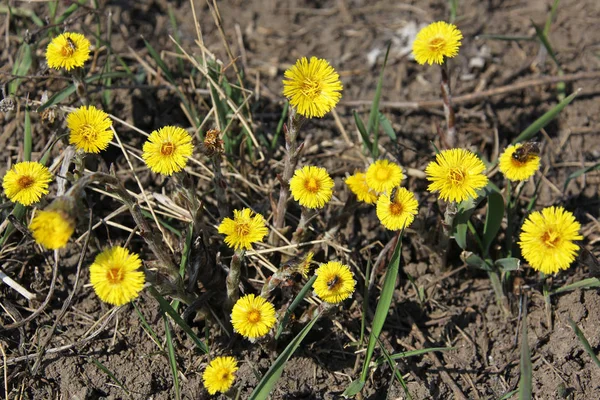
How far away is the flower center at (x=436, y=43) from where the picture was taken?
8.19ft

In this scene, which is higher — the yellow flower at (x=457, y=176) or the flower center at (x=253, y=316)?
the yellow flower at (x=457, y=176)

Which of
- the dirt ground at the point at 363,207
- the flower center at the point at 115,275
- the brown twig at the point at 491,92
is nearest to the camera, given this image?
the flower center at the point at 115,275

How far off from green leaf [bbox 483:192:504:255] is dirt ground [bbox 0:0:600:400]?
9.7 inches

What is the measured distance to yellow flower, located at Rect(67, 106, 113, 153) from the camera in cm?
219

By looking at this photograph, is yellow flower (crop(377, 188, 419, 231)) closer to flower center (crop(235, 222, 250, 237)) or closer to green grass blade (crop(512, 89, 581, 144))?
flower center (crop(235, 222, 250, 237))

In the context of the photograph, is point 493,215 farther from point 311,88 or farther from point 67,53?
point 67,53

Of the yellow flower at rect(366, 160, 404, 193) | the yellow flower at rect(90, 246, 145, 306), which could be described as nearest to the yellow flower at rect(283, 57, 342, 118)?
the yellow flower at rect(366, 160, 404, 193)

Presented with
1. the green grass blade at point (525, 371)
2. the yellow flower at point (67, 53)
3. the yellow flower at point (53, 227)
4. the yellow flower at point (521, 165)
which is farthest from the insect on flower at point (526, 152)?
the yellow flower at point (67, 53)

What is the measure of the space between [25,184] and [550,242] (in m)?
1.98

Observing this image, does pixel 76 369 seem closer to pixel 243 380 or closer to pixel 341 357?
pixel 243 380

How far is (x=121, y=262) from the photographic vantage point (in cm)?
185

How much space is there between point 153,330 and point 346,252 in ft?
3.06

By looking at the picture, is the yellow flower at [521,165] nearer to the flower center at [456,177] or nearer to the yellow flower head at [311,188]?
the flower center at [456,177]

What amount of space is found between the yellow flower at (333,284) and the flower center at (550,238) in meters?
0.73
